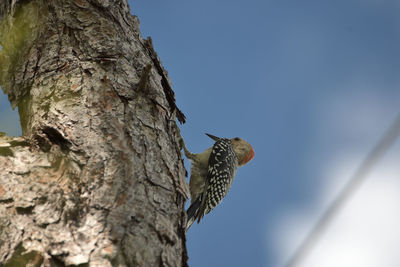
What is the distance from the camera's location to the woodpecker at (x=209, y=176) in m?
4.81

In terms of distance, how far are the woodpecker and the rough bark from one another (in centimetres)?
247

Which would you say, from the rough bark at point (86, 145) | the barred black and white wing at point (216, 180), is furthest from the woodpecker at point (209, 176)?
the rough bark at point (86, 145)

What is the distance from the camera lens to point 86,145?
5.74 feet

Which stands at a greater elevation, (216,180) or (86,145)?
(86,145)

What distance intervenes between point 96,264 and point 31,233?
316 mm

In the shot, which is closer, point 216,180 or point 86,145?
point 86,145

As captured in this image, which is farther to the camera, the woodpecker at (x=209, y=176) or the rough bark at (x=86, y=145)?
the woodpecker at (x=209, y=176)

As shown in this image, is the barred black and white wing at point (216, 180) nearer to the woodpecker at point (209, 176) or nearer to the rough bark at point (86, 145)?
the woodpecker at point (209, 176)

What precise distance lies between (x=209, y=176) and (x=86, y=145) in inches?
137

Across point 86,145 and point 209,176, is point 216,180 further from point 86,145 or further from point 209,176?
point 86,145

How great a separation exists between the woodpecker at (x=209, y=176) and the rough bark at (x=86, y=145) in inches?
97.3

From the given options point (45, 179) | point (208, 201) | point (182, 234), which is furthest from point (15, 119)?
point (208, 201)

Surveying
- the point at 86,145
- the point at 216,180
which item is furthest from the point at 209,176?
the point at 86,145

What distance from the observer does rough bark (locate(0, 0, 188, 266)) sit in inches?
57.1
